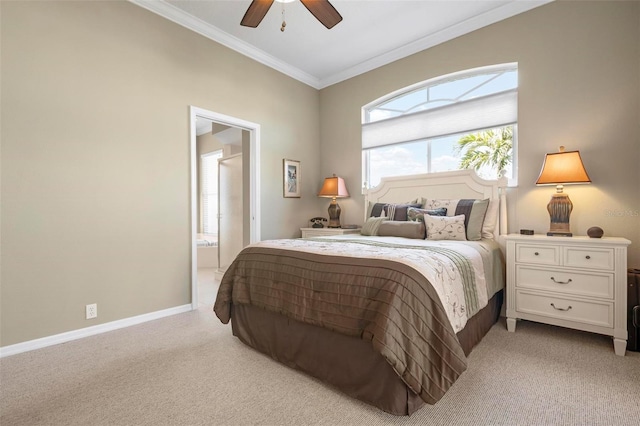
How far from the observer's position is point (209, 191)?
22.4ft

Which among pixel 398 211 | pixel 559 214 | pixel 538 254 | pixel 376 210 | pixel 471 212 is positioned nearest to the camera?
pixel 538 254

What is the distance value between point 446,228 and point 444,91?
1.85 m

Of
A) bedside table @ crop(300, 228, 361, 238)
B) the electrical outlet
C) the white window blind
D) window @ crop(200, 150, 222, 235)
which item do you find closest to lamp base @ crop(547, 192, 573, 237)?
the white window blind

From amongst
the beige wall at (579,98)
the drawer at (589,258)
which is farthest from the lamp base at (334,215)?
the drawer at (589,258)

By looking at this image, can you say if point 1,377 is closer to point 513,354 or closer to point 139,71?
point 139,71

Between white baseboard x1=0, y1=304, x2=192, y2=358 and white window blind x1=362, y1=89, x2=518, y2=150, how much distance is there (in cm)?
321

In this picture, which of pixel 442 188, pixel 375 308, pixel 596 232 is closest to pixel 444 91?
pixel 442 188

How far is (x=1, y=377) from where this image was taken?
6.34 feet

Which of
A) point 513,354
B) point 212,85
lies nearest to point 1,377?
point 212,85

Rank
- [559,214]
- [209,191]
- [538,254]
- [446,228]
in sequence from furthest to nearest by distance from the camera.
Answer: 1. [209,191]
2. [446,228]
3. [559,214]
4. [538,254]

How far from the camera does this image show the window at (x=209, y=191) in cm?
677

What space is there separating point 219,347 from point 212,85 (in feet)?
9.11

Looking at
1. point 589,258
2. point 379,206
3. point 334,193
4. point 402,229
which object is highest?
point 334,193

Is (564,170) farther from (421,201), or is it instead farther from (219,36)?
(219,36)
